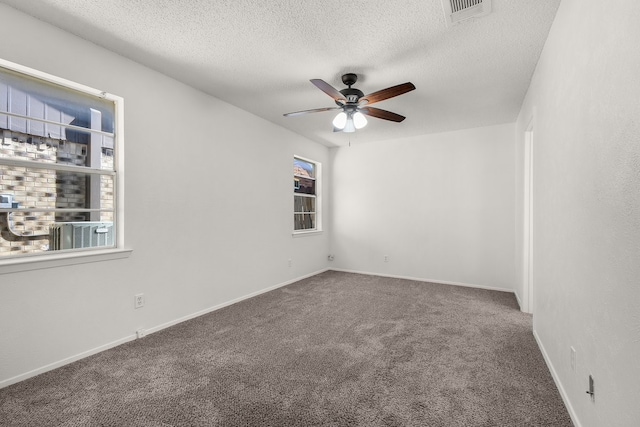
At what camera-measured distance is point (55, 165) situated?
2279 mm

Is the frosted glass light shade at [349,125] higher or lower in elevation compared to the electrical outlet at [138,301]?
higher

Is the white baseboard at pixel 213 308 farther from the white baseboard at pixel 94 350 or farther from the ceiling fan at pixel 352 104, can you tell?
the ceiling fan at pixel 352 104

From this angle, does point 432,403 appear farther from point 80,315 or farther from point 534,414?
point 80,315

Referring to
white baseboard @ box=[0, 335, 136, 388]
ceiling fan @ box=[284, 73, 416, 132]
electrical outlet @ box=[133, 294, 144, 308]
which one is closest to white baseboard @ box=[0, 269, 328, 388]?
white baseboard @ box=[0, 335, 136, 388]

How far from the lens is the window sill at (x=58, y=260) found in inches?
79.1

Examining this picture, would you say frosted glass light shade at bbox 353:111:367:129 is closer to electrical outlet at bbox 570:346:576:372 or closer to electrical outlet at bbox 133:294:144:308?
electrical outlet at bbox 570:346:576:372

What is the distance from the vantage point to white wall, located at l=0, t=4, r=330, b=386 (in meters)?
2.11

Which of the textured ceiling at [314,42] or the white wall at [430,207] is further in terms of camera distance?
the white wall at [430,207]

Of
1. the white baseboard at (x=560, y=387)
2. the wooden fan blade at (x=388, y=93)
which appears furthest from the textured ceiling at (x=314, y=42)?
the white baseboard at (x=560, y=387)

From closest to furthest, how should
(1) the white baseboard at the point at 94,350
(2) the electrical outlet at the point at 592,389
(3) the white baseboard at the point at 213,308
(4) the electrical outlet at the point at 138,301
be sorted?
(2) the electrical outlet at the point at 592,389 → (1) the white baseboard at the point at 94,350 → (4) the electrical outlet at the point at 138,301 → (3) the white baseboard at the point at 213,308

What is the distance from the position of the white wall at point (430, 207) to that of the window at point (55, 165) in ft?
12.9

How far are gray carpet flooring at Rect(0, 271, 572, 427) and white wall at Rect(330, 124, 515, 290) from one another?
4.77 ft

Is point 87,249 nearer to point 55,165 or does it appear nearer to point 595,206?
point 55,165

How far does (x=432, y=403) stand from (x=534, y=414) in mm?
553
